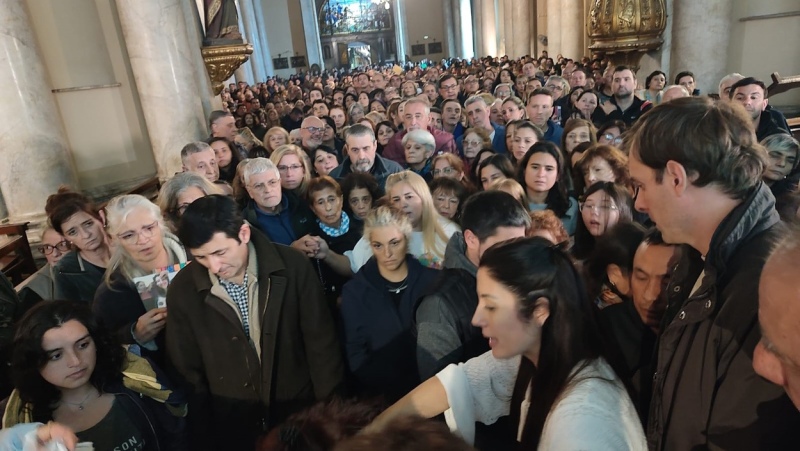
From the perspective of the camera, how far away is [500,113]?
681 centimetres

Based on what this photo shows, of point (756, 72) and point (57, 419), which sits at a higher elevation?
point (756, 72)

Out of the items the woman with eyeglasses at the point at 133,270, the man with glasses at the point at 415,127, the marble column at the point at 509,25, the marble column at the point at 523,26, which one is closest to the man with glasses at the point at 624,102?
the man with glasses at the point at 415,127

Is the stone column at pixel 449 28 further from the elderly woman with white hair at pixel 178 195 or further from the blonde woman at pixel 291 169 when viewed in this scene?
the elderly woman with white hair at pixel 178 195

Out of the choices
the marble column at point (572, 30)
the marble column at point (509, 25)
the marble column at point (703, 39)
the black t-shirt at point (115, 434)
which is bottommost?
the black t-shirt at point (115, 434)

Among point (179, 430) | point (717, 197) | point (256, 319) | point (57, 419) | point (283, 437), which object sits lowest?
point (179, 430)

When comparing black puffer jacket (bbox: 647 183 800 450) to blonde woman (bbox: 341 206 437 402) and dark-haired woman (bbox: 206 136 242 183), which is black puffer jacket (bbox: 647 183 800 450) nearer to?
blonde woman (bbox: 341 206 437 402)

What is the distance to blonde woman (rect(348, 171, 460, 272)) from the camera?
10.5 feet

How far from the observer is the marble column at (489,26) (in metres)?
26.6

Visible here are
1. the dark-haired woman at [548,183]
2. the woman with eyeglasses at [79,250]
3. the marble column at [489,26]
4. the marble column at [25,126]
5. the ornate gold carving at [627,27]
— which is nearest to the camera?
the woman with eyeglasses at [79,250]

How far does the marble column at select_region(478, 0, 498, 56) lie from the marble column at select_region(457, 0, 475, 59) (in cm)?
822

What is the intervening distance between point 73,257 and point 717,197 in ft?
10.7

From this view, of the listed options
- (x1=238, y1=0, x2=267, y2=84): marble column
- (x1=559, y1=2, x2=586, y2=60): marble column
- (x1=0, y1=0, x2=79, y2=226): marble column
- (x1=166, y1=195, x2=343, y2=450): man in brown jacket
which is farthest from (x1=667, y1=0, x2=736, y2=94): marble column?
(x1=238, y1=0, x2=267, y2=84): marble column

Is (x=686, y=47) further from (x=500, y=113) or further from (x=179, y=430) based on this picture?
(x=179, y=430)

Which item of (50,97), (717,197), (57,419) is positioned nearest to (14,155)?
(50,97)
